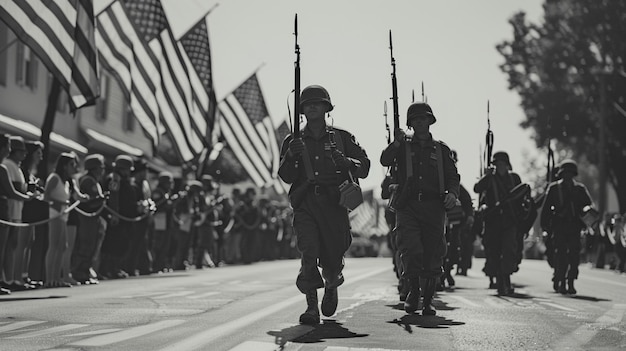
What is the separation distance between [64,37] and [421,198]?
8.70 m

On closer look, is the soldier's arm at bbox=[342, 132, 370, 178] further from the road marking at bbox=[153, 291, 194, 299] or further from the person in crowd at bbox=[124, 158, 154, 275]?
the person in crowd at bbox=[124, 158, 154, 275]

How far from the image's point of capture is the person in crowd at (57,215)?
1579 centimetres

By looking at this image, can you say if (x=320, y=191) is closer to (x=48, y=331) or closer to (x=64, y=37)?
(x=48, y=331)

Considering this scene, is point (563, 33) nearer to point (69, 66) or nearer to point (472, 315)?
point (69, 66)

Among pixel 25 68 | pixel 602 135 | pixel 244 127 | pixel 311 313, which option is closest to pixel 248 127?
pixel 244 127

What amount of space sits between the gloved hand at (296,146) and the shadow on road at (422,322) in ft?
5.43

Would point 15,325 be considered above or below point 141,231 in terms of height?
below

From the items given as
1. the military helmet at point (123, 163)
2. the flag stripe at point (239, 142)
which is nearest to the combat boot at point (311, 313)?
the military helmet at point (123, 163)

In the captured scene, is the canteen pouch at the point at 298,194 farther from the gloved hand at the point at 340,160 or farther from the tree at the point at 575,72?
the tree at the point at 575,72

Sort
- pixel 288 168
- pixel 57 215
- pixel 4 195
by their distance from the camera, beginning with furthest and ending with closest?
pixel 57 215 < pixel 4 195 < pixel 288 168

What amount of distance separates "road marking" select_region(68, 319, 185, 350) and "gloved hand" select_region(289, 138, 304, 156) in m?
1.70

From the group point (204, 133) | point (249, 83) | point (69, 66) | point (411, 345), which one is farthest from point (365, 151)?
point (249, 83)

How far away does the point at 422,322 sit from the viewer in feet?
31.6

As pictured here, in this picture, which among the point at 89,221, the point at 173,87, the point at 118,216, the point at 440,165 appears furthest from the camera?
the point at 173,87
